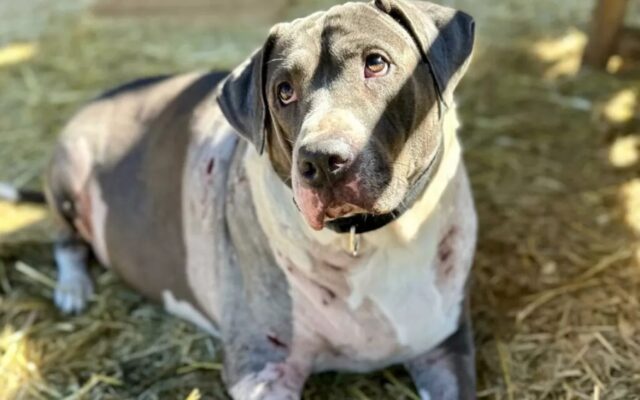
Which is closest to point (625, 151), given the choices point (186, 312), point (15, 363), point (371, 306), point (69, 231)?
point (371, 306)

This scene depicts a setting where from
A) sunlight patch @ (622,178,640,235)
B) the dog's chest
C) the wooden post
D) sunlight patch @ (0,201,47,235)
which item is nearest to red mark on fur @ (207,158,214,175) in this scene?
the dog's chest

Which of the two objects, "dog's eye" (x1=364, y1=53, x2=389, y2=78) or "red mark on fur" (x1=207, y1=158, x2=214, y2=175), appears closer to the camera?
"dog's eye" (x1=364, y1=53, x2=389, y2=78)

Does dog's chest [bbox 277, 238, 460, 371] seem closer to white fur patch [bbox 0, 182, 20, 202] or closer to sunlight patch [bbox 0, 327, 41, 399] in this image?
sunlight patch [bbox 0, 327, 41, 399]

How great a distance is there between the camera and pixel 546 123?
4555 mm

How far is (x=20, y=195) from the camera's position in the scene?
427 cm

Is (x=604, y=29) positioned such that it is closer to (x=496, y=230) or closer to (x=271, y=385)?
(x=496, y=230)

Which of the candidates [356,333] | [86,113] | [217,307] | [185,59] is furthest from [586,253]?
[185,59]

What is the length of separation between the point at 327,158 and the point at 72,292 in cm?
176

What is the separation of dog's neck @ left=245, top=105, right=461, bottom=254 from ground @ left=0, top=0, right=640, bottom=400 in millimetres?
594

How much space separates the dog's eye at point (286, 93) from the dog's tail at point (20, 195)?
6.63 ft

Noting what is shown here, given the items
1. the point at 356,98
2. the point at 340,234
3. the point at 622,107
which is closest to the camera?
the point at 356,98

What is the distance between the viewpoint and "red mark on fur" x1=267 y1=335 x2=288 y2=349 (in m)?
2.88

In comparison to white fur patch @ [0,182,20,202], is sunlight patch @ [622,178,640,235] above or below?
below

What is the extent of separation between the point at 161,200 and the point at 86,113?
2.23ft
